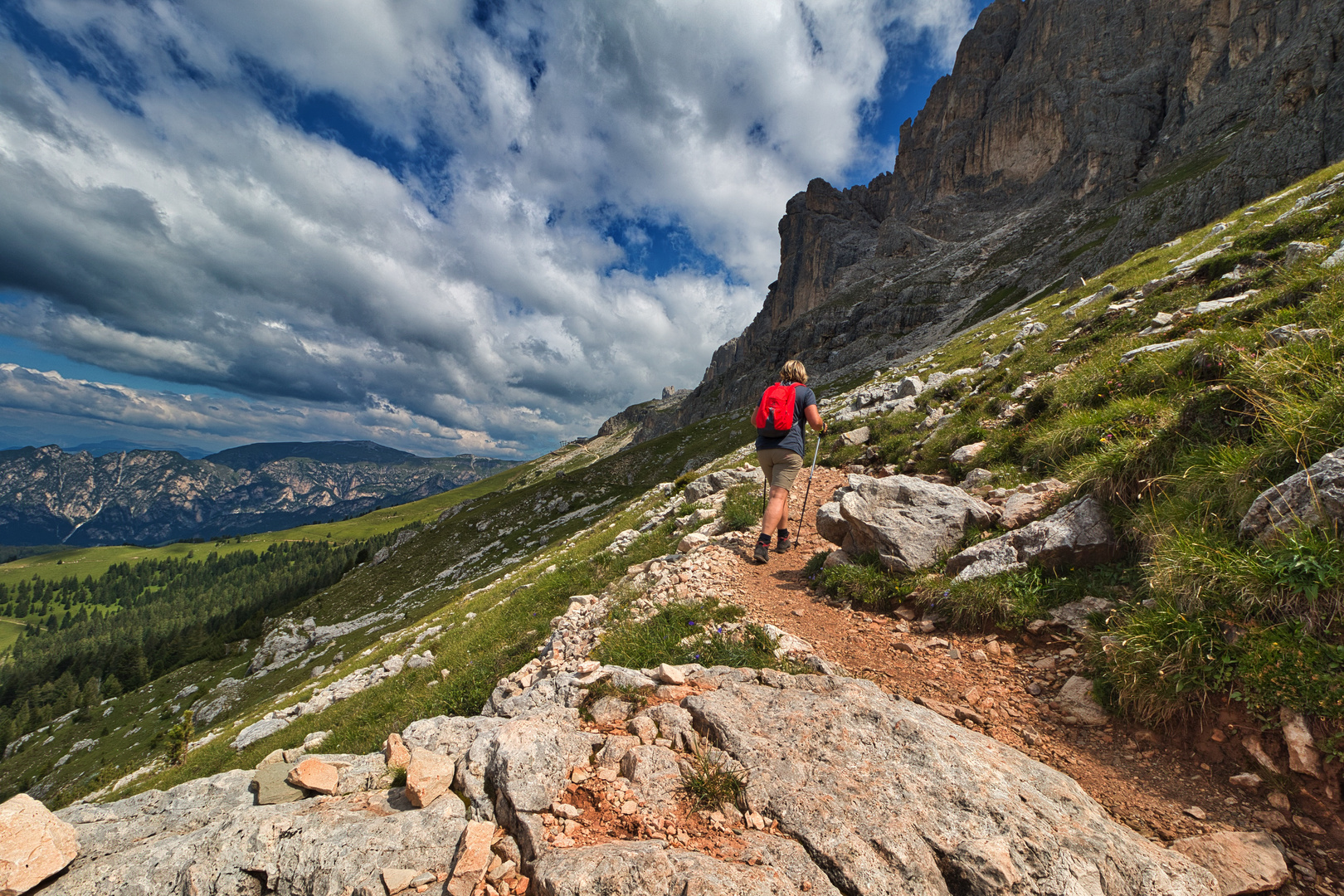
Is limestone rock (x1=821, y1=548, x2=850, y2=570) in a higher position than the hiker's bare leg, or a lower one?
lower

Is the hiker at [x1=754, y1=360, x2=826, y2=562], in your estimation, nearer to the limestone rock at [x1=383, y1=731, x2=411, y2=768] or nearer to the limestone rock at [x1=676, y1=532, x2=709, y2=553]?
the limestone rock at [x1=676, y1=532, x2=709, y2=553]

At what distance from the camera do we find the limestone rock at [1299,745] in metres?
3.44

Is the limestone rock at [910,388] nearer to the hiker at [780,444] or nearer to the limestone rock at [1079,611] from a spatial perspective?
the hiker at [780,444]

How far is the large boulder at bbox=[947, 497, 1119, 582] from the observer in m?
6.52

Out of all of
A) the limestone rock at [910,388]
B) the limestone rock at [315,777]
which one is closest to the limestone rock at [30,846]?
the limestone rock at [315,777]

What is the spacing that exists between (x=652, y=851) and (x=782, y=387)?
922 cm

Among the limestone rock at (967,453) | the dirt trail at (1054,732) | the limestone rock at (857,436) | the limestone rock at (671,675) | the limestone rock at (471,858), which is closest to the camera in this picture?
the dirt trail at (1054,732)

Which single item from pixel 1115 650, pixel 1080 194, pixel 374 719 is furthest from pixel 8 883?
pixel 1080 194

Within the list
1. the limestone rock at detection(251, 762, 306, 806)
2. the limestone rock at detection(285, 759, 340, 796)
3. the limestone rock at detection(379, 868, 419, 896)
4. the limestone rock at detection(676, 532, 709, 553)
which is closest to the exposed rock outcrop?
the limestone rock at detection(676, 532, 709, 553)

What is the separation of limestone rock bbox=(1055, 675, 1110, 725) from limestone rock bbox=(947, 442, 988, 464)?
7440 mm

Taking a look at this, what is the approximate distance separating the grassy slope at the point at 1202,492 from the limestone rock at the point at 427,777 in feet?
21.4

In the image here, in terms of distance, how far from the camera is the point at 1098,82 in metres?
108

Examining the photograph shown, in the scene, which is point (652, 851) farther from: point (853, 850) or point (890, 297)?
point (890, 297)

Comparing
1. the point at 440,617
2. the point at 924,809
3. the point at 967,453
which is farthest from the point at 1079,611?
the point at 440,617
